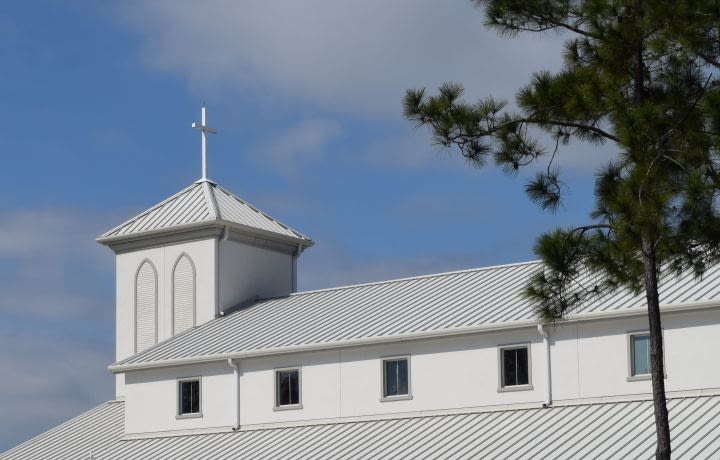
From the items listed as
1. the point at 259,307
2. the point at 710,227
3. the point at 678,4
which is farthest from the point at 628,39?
the point at 259,307

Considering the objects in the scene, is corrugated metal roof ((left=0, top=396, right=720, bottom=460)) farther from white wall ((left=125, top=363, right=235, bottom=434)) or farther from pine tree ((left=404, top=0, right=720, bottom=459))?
pine tree ((left=404, top=0, right=720, bottom=459))

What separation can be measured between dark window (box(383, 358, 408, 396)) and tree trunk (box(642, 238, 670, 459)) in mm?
17772

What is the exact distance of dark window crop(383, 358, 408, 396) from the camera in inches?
1592

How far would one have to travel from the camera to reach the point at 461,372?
39.4 meters

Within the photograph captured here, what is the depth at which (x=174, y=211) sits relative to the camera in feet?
165

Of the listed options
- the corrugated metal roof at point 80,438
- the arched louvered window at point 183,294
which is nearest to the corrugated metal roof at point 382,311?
the arched louvered window at point 183,294

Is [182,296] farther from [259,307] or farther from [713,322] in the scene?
[713,322]

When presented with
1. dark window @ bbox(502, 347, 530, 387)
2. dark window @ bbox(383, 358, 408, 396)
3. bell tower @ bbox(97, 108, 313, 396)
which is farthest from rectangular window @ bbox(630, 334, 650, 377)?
bell tower @ bbox(97, 108, 313, 396)

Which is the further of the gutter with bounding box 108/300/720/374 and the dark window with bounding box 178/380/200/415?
the dark window with bounding box 178/380/200/415

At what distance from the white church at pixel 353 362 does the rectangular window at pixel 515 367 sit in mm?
47

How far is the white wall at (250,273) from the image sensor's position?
48625mm

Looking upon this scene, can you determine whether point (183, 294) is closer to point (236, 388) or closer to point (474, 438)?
point (236, 388)

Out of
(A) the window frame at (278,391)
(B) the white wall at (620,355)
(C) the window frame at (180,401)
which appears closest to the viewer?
(B) the white wall at (620,355)

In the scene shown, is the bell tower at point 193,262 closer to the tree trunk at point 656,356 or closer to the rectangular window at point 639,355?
the rectangular window at point 639,355
